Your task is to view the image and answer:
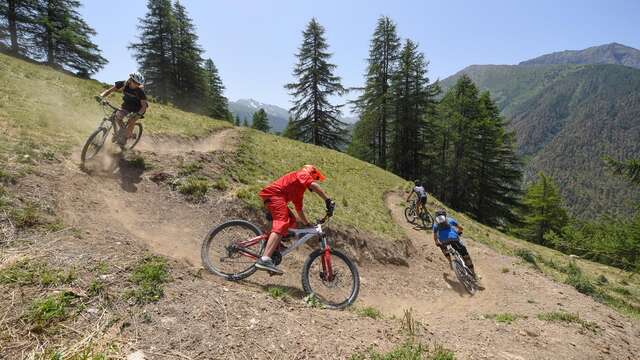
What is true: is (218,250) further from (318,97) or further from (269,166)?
(318,97)

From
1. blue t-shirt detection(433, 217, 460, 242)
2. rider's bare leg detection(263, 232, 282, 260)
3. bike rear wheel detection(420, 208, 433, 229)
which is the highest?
rider's bare leg detection(263, 232, 282, 260)

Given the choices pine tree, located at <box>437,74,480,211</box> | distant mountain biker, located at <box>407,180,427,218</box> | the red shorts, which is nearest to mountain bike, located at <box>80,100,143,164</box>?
→ the red shorts

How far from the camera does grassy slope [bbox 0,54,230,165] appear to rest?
9.98 m

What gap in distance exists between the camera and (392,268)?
12234 millimetres

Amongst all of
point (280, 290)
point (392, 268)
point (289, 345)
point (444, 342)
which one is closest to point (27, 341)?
point (289, 345)

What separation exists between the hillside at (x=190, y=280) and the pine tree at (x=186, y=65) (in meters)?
24.1

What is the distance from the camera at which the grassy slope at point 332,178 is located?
1349cm

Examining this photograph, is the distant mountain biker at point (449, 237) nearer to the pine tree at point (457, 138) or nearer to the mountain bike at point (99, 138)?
the mountain bike at point (99, 138)

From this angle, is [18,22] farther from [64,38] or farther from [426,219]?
[426,219]

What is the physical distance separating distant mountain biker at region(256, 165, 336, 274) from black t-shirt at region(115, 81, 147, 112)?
22.5ft

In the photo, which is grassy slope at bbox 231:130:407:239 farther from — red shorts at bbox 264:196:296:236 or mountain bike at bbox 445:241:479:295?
red shorts at bbox 264:196:296:236

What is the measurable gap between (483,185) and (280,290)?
40345 mm

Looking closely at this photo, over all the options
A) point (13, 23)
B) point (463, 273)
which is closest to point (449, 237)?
point (463, 273)

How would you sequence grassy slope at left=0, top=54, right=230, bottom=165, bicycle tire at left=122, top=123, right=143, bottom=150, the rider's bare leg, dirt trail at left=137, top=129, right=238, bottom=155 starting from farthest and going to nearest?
dirt trail at left=137, top=129, right=238, bottom=155
bicycle tire at left=122, top=123, right=143, bottom=150
grassy slope at left=0, top=54, right=230, bottom=165
the rider's bare leg
